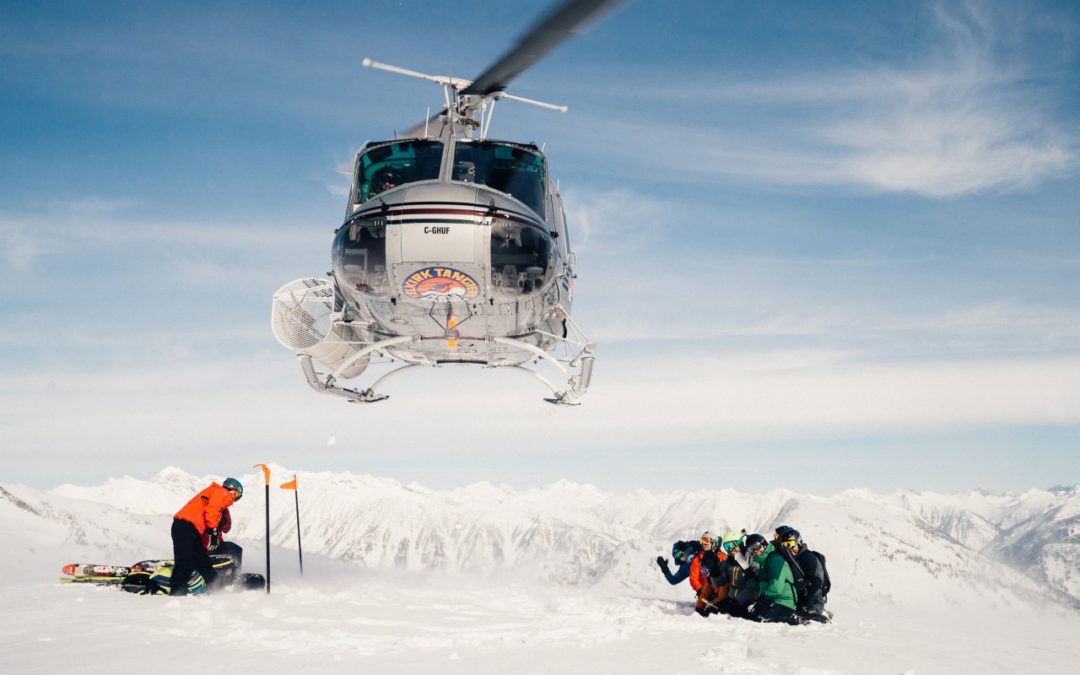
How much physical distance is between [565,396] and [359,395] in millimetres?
4362

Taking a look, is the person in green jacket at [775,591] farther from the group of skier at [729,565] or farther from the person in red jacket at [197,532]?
the person in red jacket at [197,532]

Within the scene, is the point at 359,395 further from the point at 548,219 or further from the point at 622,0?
the point at 622,0

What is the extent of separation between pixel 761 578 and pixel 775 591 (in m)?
0.37

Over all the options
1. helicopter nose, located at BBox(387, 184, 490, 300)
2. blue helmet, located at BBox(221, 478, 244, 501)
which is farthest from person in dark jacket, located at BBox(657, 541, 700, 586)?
blue helmet, located at BBox(221, 478, 244, 501)

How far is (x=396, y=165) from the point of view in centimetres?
1276

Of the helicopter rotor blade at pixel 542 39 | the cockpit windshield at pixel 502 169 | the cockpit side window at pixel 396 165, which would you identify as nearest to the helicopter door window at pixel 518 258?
the cockpit windshield at pixel 502 169

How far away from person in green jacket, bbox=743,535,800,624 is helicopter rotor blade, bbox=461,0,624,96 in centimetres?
786

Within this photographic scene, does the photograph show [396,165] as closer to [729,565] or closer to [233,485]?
[233,485]

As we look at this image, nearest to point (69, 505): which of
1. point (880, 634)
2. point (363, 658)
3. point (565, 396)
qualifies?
point (565, 396)

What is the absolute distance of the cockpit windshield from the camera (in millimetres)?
12484

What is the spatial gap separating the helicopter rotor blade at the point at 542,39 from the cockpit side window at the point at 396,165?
6.42 feet

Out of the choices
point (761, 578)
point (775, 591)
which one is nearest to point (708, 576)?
point (761, 578)

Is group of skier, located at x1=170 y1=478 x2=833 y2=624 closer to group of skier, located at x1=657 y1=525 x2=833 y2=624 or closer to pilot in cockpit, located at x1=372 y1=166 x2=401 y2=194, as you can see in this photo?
group of skier, located at x1=657 y1=525 x2=833 y2=624

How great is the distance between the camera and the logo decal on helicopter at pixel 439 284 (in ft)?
37.0
